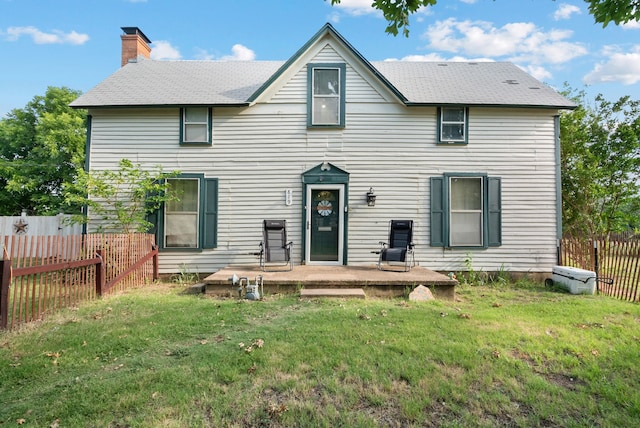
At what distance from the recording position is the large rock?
6.36 meters

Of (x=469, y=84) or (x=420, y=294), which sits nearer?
(x=420, y=294)

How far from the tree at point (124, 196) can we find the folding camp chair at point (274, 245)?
247 centimetres

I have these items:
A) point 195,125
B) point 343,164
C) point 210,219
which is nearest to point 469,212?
point 343,164

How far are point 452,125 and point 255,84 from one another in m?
5.43

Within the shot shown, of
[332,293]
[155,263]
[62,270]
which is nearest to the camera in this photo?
[62,270]

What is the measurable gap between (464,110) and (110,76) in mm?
9720

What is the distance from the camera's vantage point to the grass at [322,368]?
2670mm

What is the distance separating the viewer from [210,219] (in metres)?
8.86

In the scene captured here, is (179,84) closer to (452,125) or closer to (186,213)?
(186,213)

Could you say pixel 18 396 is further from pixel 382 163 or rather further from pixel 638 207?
pixel 638 207

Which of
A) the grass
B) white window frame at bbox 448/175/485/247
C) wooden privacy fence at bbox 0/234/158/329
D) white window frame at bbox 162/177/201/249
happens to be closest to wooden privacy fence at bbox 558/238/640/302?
the grass

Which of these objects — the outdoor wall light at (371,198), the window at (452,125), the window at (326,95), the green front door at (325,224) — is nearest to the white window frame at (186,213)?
the green front door at (325,224)

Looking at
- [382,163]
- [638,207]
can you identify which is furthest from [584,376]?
[638,207]

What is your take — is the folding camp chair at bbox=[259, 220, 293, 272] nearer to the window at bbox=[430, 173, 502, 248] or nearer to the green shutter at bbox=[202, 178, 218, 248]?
the green shutter at bbox=[202, 178, 218, 248]
